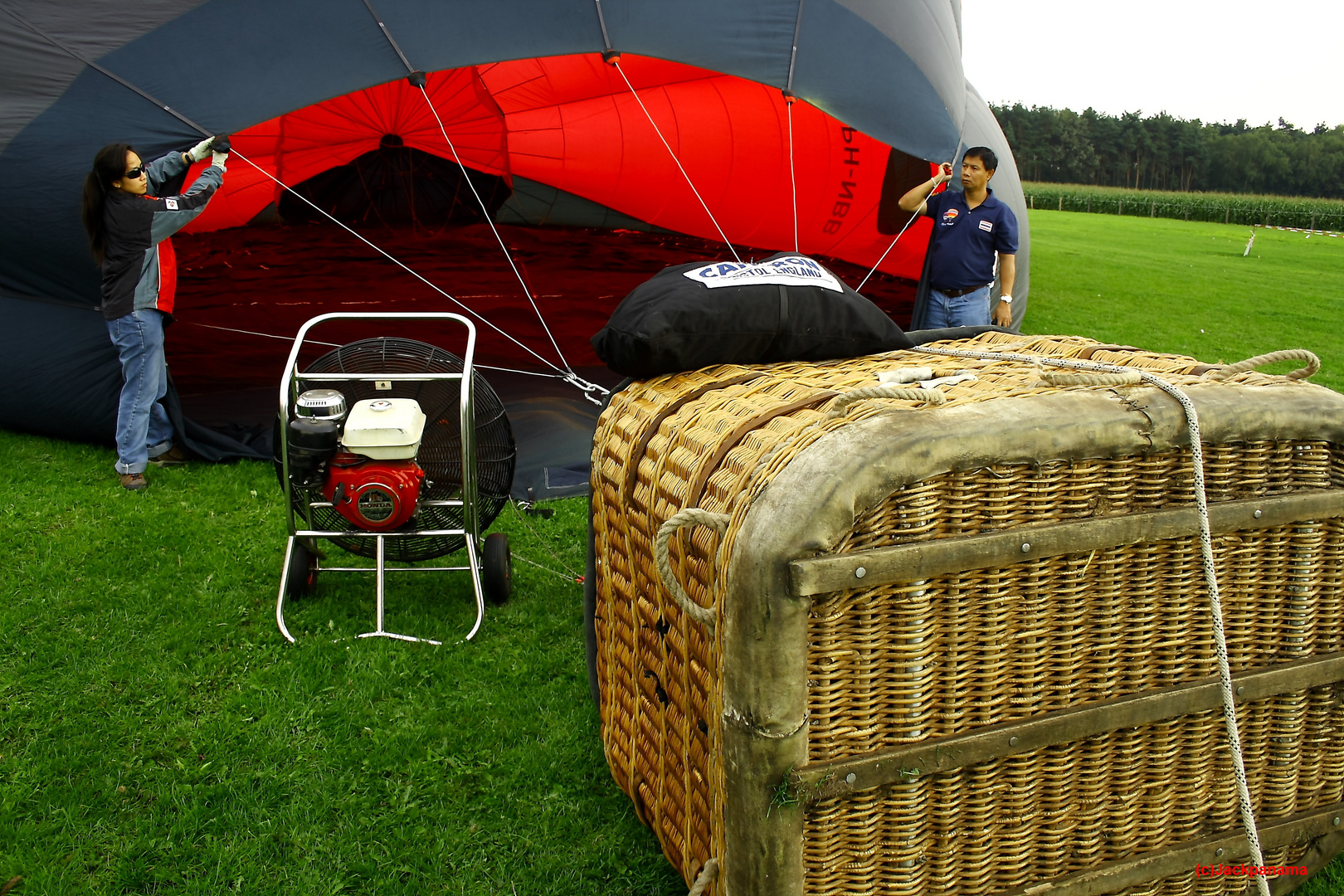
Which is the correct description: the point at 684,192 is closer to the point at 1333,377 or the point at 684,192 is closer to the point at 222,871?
the point at 1333,377

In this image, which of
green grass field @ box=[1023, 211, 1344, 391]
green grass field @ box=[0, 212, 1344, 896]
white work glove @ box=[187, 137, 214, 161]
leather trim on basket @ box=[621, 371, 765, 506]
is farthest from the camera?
green grass field @ box=[1023, 211, 1344, 391]

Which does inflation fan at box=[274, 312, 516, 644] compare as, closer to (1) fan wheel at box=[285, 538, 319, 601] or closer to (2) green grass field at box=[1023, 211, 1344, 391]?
(1) fan wheel at box=[285, 538, 319, 601]

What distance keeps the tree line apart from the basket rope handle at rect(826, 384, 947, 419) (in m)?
80.3

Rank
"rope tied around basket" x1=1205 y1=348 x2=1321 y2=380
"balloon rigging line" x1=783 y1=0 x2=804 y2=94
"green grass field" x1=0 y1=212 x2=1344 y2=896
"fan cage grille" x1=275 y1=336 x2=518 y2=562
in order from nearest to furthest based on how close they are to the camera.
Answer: "rope tied around basket" x1=1205 y1=348 x2=1321 y2=380, "green grass field" x1=0 y1=212 x2=1344 y2=896, "fan cage grille" x1=275 y1=336 x2=518 y2=562, "balloon rigging line" x1=783 y1=0 x2=804 y2=94

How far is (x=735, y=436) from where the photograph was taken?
5.89ft

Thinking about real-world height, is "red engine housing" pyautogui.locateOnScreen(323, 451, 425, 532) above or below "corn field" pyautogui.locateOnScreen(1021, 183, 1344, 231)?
below

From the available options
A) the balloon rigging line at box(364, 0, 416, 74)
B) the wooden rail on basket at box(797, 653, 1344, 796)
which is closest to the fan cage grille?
the balloon rigging line at box(364, 0, 416, 74)

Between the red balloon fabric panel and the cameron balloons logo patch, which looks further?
the red balloon fabric panel

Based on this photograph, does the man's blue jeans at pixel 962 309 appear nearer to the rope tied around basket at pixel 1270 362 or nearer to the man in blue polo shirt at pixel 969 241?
the man in blue polo shirt at pixel 969 241

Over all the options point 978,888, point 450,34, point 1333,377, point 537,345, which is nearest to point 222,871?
point 978,888

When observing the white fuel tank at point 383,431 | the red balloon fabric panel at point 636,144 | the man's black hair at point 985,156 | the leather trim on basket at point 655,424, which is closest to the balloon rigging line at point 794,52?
the man's black hair at point 985,156

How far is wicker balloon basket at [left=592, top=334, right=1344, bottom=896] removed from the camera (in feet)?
4.93

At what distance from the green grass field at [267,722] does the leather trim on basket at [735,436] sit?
3.02 feet

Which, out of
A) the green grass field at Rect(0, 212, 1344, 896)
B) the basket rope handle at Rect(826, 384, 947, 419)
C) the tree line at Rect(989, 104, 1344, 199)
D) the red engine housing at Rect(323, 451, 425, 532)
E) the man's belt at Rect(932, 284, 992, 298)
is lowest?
the green grass field at Rect(0, 212, 1344, 896)
